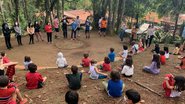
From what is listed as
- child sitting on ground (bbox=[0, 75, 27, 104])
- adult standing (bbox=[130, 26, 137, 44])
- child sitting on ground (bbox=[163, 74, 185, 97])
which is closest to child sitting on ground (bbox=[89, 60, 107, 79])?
child sitting on ground (bbox=[163, 74, 185, 97])

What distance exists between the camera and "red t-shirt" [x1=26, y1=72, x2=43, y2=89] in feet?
27.1

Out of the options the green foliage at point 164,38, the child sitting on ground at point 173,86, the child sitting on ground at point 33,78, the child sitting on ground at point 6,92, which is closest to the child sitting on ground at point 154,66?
the child sitting on ground at point 173,86

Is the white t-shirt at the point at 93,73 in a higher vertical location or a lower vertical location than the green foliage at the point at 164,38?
lower

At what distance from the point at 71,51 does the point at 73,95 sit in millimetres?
11426

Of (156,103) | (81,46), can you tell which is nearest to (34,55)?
(81,46)

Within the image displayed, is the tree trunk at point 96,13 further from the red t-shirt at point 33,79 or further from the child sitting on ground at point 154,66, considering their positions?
the red t-shirt at point 33,79

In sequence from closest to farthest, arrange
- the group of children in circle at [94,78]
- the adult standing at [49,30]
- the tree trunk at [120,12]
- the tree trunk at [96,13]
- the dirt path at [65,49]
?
1. the group of children in circle at [94,78]
2. the dirt path at [65,49]
3. the adult standing at [49,30]
4. the tree trunk at [120,12]
5. the tree trunk at [96,13]

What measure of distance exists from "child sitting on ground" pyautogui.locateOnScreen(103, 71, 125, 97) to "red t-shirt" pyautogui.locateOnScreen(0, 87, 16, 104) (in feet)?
9.13

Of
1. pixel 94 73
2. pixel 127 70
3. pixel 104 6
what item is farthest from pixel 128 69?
pixel 104 6

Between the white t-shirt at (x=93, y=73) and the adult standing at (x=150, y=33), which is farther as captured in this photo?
the adult standing at (x=150, y=33)

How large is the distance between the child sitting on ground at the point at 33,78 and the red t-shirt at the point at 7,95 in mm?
1788

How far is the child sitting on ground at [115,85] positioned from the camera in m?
7.48

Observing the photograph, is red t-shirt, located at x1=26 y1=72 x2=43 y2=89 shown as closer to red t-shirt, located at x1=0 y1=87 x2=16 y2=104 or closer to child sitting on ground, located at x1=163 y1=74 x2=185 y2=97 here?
red t-shirt, located at x1=0 y1=87 x2=16 y2=104

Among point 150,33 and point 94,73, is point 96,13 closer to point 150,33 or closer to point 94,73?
point 150,33
